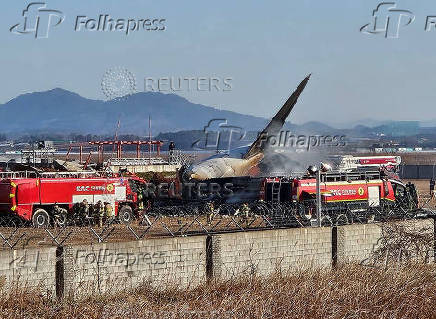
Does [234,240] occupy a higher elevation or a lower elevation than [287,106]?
lower

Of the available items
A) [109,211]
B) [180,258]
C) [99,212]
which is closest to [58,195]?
[99,212]

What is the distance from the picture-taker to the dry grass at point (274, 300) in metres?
18.6

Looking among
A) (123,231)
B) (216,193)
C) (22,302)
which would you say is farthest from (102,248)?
(216,193)

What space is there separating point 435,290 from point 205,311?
7464mm

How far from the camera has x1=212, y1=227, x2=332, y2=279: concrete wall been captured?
23672 mm

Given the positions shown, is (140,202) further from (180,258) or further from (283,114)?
(283,114)

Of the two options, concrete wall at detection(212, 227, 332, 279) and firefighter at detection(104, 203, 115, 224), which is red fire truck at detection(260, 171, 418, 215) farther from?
concrete wall at detection(212, 227, 332, 279)

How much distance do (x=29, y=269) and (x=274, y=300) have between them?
598 centimetres

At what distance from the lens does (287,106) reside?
6231 centimetres

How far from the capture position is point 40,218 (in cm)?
3569

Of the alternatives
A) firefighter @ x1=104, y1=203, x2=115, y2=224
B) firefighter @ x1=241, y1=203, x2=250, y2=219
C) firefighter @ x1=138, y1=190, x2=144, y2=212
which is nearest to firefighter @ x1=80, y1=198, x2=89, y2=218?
firefighter @ x1=104, y1=203, x2=115, y2=224

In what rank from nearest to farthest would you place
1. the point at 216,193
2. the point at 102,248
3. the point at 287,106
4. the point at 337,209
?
1. the point at 102,248
2. the point at 337,209
3. the point at 216,193
4. the point at 287,106

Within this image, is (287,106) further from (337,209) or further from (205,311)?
(205,311)

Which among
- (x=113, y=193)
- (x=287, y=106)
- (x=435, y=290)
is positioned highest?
(x=287, y=106)
